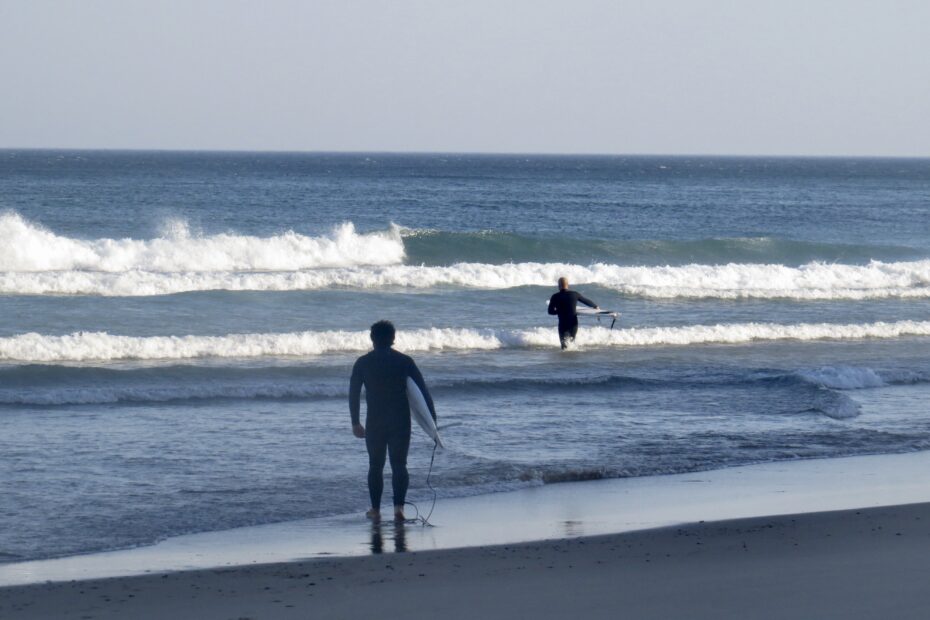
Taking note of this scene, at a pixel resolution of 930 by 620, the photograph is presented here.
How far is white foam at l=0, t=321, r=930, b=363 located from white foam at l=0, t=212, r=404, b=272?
1036 centimetres

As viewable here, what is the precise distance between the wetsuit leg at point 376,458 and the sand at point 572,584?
69cm

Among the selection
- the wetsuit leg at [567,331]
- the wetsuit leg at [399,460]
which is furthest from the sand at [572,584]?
the wetsuit leg at [567,331]

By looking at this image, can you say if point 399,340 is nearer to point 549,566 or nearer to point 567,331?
point 567,331

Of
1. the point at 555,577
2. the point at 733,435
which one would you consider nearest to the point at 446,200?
the point at 733,435

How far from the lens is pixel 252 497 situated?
872 cm

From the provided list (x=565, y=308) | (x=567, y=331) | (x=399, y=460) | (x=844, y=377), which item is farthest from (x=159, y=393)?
(x=844, y=377)

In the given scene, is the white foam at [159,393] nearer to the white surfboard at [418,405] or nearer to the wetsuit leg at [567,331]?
the wetsuit leg at [567,331]

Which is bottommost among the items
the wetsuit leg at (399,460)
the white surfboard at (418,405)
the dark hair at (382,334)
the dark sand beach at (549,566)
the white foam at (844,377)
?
the white foam at (844,377)

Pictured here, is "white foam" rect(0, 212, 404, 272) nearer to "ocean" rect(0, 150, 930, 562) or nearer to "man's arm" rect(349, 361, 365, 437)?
"ocean" rect(0, 150, 930, 562)

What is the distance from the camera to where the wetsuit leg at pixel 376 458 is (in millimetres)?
8133

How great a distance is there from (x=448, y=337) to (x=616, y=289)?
305 inches

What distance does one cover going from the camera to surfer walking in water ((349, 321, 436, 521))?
8.12 metres

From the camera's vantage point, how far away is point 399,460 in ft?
26.8

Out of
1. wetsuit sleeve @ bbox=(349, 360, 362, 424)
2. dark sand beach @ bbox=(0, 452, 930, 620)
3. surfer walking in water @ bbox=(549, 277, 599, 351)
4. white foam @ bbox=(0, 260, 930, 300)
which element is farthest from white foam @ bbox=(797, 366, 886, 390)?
white foam @ bbox=(0, 260, 930, 300)
